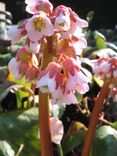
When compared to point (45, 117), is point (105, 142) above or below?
below

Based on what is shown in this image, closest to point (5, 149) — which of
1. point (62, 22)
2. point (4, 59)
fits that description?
point (62, 22)

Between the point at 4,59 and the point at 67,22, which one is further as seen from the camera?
the point at 4,59

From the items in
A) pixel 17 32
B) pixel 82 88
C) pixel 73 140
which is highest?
pixel 17 32

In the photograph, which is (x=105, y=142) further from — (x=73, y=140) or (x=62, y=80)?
(x=62, y=80)

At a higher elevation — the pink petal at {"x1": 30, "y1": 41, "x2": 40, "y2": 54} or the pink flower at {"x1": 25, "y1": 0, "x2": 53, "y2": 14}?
the pink flower at {"x1": 25, "y1": 0, "x2": 53, "y2": 14}

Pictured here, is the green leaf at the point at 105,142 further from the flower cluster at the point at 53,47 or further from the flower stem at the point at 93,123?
the flower cluster at the point at 53,47

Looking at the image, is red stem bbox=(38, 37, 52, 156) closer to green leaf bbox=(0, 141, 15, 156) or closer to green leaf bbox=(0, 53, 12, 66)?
green leaf bbox=(0, 141, 15, 156)

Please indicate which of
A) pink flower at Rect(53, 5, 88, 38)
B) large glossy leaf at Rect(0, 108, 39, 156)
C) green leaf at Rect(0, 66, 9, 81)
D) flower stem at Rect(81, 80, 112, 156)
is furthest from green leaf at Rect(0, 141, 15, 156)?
green leaf at Rect(0, 66, 9, 81)

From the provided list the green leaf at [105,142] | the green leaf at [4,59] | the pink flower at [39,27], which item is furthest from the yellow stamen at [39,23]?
the green leaf at [4,59]
